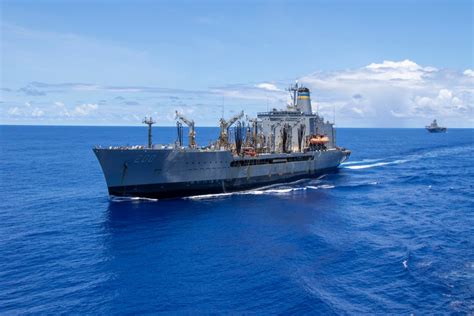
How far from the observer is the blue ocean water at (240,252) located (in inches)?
1054

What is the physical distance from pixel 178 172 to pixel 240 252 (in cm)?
2397

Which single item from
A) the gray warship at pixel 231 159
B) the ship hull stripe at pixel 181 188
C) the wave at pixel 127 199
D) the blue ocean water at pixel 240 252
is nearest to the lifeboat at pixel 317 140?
the gray warship at pixel 231 159

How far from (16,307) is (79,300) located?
12.6ft

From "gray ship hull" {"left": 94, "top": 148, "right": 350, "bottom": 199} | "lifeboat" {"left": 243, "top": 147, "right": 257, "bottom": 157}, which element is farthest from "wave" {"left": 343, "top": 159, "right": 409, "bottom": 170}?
"lifeboat" {"left": 243, "top": 147, "right": 257, "bottom": 157}

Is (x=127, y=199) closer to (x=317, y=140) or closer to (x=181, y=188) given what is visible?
(x=181, y=188)

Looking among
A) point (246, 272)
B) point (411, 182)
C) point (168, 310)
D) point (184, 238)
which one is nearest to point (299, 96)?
point (411, 182)

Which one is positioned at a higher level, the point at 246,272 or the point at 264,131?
the point at 264,131

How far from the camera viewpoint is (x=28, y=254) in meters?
35.2

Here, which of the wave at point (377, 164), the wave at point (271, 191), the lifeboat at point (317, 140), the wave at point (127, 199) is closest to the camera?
the wave at point (127, 199)

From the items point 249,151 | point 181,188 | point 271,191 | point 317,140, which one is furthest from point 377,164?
point 181,188

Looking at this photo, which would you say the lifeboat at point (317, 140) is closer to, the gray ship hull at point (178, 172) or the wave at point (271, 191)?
the wave at point (271, 191)

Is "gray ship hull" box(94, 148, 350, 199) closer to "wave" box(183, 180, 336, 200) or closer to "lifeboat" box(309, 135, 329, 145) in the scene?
"wave" box(183, 180, 336, 200)

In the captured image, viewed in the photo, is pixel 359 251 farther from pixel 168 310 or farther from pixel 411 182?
pixel 411 182

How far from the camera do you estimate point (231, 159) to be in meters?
62.3
